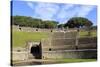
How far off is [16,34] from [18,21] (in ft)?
0.53

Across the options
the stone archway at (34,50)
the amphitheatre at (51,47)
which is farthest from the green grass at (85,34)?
the stone archway at (34,50)

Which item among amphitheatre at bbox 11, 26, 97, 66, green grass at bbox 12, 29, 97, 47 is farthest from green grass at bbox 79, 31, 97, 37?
green grass at bbox 12, 29, 97, 47

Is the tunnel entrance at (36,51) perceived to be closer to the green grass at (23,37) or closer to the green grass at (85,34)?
the green grass at (23,37)

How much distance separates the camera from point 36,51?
2.80 metres

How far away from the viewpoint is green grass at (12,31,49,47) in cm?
268

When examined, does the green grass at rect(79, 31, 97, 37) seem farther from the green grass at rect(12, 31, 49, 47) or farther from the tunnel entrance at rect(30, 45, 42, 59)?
the tunnel entrance at rect(30, 45, 42, 59)

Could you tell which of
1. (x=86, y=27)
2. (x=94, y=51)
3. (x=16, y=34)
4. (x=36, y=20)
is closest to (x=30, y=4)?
(x=36, y=20)

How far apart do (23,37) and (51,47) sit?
0.40 m

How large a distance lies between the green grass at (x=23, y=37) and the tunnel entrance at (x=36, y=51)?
92 millimetres

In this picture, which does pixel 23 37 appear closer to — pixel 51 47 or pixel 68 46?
pixel 51 47

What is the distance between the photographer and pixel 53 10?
2910 mm

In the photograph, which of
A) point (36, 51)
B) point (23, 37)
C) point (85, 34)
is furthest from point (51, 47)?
point (85, 34)

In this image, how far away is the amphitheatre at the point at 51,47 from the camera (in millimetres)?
2721

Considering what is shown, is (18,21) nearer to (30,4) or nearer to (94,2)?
(30,4)
